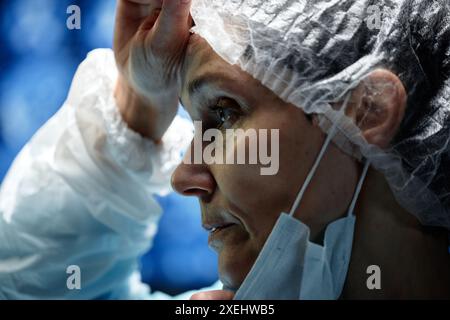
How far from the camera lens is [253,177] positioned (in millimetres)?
1040

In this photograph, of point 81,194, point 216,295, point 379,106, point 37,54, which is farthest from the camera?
point 37,54

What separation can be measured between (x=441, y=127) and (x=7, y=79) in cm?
114

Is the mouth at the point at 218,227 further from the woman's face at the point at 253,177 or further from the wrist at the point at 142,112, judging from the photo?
the wrist at the point at 142,112

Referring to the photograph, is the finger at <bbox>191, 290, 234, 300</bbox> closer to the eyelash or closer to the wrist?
the eyelash

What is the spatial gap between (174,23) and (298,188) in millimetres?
415

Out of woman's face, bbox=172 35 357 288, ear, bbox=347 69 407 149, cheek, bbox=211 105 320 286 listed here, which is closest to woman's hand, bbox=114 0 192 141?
woman's face, bbox=172 35 357 288

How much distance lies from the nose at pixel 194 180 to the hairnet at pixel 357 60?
0.20m

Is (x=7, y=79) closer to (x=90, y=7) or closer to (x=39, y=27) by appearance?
(x=39, y=27)

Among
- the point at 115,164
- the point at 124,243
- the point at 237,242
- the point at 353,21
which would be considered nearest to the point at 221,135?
the point at 237,242

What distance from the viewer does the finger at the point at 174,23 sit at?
3.87 ft

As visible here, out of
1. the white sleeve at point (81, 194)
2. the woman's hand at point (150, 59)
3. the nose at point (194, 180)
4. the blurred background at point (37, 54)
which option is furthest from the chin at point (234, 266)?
the blurred background at point (37, 54)

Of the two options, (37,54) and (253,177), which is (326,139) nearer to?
(253,177)

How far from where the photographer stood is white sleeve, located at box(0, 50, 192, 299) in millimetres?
1499

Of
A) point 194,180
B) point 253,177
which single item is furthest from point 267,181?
point 194,180
